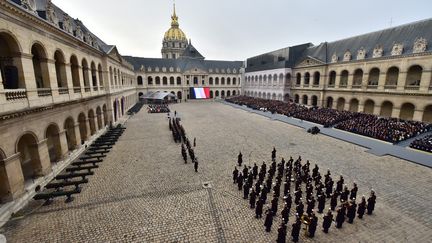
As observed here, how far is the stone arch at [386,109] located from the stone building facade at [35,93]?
37882mm

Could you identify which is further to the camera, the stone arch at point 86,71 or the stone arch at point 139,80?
the stone arch at point 139,80

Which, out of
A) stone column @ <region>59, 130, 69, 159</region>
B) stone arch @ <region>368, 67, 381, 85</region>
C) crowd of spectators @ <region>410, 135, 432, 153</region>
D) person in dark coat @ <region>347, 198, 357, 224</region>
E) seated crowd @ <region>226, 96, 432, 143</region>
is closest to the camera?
person in dark coat @ <region>347, 198, 357, 224</region>

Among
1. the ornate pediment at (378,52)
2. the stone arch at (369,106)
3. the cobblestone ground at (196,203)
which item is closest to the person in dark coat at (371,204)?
the cobblestone ground at (196,203)

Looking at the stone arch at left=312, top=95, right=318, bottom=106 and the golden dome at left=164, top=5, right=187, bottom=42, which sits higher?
the golden dome at left=164, top=5, right=187, bottom=42

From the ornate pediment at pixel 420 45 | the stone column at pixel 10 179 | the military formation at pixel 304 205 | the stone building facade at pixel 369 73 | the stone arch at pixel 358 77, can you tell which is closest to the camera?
the military formation at pixel 304 205

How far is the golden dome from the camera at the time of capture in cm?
8375

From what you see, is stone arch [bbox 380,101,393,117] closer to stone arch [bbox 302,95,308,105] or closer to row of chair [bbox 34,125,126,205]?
stone arch [bbox 302,95,308,105]

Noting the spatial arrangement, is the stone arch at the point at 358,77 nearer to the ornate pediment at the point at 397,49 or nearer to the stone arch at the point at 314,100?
the ornate pediment at the point at 397,49

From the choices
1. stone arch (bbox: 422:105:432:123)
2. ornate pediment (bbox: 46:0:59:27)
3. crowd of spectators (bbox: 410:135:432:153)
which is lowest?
crowd of spectators (bbox: 410:135:432:153)

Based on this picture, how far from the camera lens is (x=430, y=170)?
43.5ft

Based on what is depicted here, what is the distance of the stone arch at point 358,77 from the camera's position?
31.9 meters

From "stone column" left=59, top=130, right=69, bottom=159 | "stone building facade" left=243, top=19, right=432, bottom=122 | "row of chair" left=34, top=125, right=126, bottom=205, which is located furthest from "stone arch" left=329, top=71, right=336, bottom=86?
"stone column" left=59, top=130, right=69, bottom=159

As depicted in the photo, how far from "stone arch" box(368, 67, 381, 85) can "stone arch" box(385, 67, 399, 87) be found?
1484 mm

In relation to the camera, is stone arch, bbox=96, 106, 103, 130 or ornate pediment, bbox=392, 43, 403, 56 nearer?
stone arch, bbox=96, 106, 103, 130
